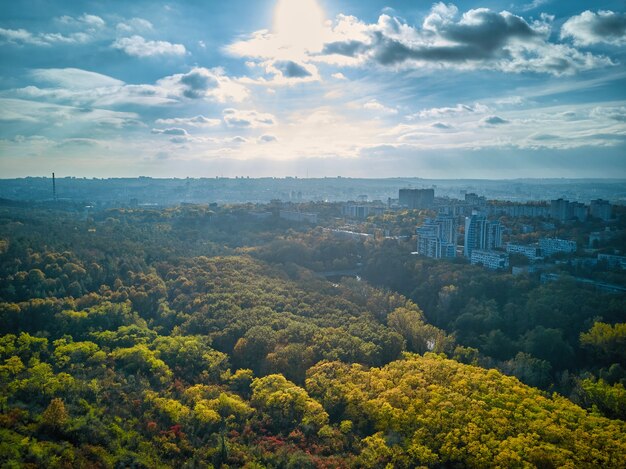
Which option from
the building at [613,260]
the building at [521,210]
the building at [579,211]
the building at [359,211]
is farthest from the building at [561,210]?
the building at [359,211]

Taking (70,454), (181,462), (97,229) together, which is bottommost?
(181,462)

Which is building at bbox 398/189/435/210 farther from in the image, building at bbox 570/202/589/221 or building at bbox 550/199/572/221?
building at bbox 570/202/589/221

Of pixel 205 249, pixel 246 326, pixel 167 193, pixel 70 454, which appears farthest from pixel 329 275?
pixel 167 193

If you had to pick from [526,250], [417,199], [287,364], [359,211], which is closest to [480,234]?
[526,250]

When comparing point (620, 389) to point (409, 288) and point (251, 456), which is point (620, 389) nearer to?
point (251, 456)

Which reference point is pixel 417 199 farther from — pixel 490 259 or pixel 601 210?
pixel 490 259

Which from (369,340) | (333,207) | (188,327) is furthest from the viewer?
(333,207)

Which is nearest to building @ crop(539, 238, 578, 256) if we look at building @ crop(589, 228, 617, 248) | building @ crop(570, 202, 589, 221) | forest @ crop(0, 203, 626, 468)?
building @ crop(589, 228, 617, 248)
